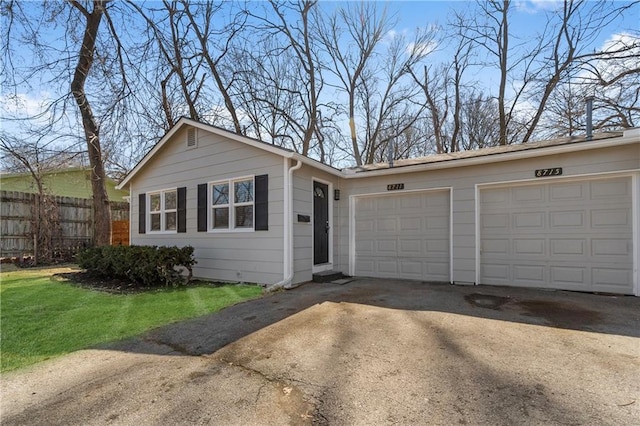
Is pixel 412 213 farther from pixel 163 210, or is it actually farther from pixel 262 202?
pixel 163 210

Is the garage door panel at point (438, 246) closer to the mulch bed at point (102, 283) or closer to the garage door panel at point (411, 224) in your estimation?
the garage door panel at point (411, 224)

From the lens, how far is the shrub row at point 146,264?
266 inches

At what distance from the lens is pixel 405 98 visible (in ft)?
58.0

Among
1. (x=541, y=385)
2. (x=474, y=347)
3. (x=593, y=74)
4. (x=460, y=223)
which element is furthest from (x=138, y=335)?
(x=593, y=74)

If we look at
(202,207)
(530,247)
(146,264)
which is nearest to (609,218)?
(530,247)

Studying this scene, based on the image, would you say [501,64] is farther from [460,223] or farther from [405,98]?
[460,223]

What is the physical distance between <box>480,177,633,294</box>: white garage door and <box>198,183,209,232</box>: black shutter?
6.31 m

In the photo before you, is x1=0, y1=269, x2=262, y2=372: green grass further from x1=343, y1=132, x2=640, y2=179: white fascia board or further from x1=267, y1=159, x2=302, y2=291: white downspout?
x1=343, y1=132, x2=640, y2=179: white fascia board

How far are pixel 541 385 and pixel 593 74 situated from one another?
13.1 m

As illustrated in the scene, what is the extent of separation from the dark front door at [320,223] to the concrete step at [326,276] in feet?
0.96

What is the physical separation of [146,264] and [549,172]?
807cm

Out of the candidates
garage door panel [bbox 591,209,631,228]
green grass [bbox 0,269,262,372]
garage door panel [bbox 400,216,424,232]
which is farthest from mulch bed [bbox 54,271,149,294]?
garage door panel [bbox 591,209,631,228]

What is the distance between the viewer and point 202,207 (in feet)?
26.6

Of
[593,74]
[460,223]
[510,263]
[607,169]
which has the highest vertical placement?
→ [593,74]
